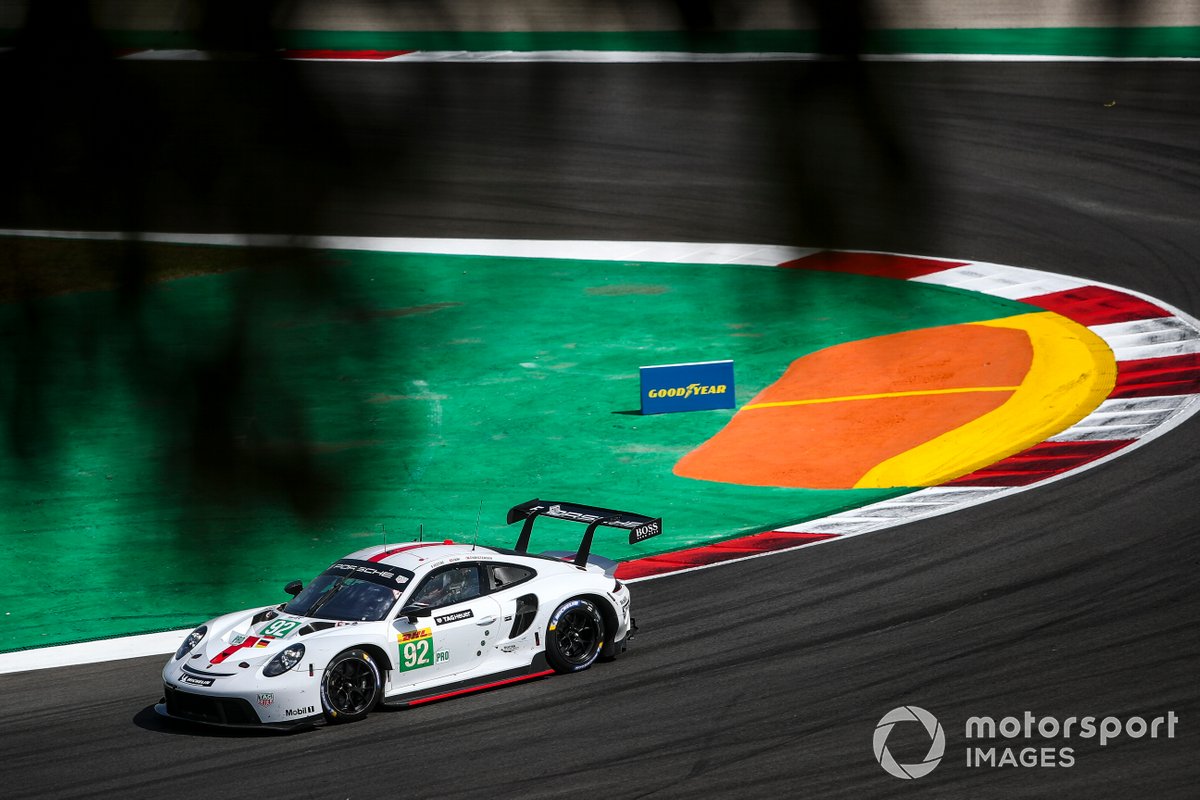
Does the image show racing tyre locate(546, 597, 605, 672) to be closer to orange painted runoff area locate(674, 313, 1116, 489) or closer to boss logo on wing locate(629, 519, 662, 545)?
boss logo on wing locate(629, 519, 662, 545)

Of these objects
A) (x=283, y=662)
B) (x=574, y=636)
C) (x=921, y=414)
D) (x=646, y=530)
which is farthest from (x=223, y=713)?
(x=921, y=414)

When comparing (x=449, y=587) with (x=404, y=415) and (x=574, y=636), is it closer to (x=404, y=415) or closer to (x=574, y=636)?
(x=574, y=636)

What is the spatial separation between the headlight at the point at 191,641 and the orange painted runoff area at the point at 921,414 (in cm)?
619

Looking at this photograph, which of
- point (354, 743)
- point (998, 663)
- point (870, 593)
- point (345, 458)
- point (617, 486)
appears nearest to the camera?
point (345, 458)

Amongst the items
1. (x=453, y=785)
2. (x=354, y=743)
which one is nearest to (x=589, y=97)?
(x=453, y=785)

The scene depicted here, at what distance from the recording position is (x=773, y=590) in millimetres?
11172

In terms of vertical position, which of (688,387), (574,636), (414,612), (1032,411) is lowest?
(574,636)

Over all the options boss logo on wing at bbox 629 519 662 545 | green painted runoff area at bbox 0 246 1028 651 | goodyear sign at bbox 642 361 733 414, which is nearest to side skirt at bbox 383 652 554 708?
boss logo on wing at bbox 629 519 662 545

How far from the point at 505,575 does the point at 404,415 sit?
847 centimetres

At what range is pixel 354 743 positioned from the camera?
8.62 meters

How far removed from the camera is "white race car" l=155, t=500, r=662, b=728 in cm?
881

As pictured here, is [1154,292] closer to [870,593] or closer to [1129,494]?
[1129,494]

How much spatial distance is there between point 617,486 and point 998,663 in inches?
215

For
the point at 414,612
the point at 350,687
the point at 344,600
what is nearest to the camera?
the point at 350,687
